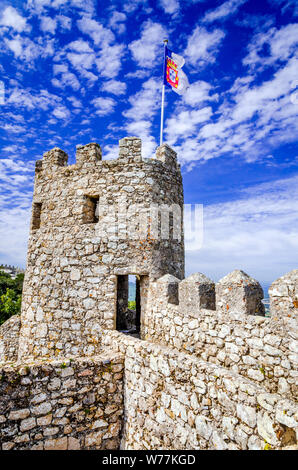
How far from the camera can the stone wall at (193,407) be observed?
2.72 meters

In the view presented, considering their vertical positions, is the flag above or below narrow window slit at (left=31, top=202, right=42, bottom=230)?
above

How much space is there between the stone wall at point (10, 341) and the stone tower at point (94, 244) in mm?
631

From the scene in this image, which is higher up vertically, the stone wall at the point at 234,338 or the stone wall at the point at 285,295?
the stone wall at the point at 285,295

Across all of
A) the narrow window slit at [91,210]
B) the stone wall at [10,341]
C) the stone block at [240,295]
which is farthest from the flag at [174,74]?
the stone wall at [10,341]

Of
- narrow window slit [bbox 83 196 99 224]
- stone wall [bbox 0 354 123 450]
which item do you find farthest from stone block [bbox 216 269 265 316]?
narrow window slit [bbox 83 196 99 224]

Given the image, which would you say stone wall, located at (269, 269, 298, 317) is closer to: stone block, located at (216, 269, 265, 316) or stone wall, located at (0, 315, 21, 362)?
stone block, located at (216, 269, 265, 316)

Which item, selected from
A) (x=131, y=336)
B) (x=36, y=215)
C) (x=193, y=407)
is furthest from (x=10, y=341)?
(x=193, y=407)

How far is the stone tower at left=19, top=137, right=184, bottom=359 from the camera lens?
6.35 meters

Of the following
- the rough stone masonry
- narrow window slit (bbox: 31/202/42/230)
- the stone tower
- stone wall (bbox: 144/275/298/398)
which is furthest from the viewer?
narrow window slit (bbox: 31/202/42/230)

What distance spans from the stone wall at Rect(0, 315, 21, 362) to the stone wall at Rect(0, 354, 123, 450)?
154 inches

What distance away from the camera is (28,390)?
165 inches

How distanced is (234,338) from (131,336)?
281 centimetres

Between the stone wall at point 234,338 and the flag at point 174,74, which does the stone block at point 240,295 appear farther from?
the flag at point 174,74

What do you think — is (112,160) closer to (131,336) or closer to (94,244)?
(94,244)
